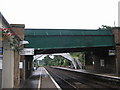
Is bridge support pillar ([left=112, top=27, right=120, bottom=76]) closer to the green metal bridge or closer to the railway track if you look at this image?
the green metal bridge

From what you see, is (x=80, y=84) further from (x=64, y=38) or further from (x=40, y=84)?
(x=64, y=38)

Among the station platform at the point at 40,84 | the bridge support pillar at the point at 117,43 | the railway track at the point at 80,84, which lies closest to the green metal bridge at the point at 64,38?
the bridge support pillar at the point at 117,43

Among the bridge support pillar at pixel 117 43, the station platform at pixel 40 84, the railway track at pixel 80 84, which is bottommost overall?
the railway track at pixel 80 84

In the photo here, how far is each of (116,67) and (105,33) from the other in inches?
195

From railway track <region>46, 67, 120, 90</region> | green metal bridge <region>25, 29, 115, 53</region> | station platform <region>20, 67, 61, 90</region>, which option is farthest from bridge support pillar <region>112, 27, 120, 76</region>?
station platform <region>20, 67, 61, 90</region>

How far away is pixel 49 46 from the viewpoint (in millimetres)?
26219

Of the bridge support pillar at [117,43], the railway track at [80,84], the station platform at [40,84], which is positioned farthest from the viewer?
the bridge support pillar at [117,43]

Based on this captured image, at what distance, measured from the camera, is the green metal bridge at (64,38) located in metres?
25.8

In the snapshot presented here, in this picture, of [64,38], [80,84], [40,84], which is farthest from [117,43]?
[40,84]

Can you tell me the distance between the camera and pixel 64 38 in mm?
26734

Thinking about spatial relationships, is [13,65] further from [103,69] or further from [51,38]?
[103,69]

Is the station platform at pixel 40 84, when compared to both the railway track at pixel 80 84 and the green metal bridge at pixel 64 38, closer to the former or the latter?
the railway track at pixel 80 84

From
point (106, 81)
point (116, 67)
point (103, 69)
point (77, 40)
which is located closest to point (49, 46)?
point (77, 40)

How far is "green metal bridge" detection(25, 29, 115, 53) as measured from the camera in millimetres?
25781
